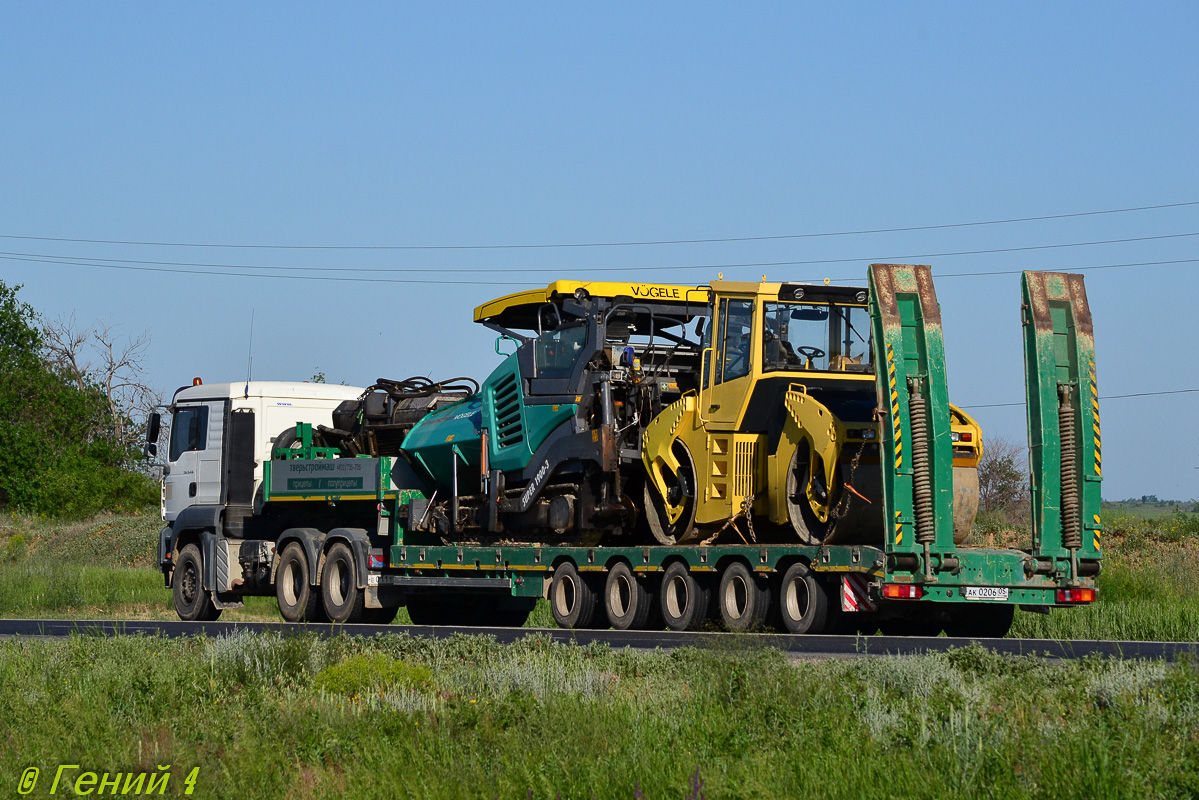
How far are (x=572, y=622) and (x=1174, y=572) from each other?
35.9 ft

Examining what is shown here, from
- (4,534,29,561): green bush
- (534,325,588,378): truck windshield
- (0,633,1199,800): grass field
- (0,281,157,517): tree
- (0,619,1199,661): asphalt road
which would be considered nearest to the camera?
(0,633,1199,800): grass field

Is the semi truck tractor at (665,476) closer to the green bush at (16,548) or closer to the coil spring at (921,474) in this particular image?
the coil spring at (921,474)

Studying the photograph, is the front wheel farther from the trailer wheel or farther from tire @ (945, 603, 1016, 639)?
tire @ (945, 603, 1016, 639)

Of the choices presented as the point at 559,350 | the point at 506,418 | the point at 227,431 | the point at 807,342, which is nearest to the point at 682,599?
the point at 807,342

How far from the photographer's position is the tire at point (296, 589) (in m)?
23.3

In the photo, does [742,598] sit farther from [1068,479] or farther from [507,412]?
[507,412]

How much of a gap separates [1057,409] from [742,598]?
13.4ft

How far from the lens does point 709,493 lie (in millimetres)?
17719

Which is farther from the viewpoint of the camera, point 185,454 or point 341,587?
point 185,454

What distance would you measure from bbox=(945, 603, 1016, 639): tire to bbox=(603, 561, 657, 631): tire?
3.68 m

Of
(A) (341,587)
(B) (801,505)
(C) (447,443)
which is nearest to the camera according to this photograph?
(B) (801,505)

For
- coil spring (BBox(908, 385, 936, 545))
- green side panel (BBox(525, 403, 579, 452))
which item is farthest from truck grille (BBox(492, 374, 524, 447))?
coil spring (BBox(908, 385, 936, 545))

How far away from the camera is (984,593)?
14.8 metres

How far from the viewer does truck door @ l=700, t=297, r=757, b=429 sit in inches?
679
